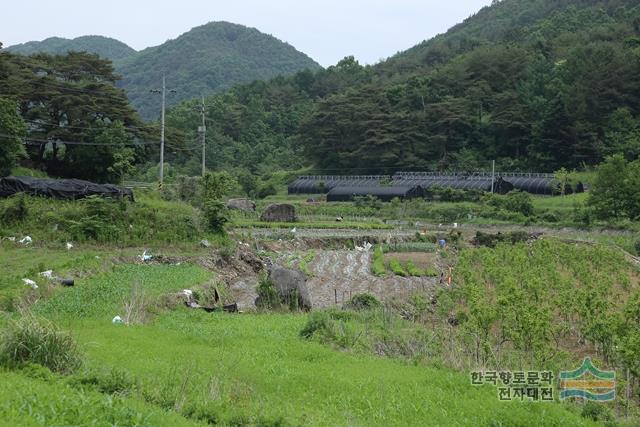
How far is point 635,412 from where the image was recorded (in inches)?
413

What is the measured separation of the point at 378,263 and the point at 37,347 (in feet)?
72.4

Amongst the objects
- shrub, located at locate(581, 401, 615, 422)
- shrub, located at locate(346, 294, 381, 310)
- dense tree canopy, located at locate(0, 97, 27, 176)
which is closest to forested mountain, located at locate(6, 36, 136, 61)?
dense tree canopy, located at locate(0, 97, 27, 176)

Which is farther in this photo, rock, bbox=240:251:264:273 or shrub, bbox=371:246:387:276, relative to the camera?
rock, bbox=240:251:264:273

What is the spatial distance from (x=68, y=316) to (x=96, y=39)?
638ft

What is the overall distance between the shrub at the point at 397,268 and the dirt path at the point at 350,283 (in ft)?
1.49

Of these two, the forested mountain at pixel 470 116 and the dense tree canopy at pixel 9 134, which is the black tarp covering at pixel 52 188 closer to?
the dense tree canopy at pixel 9 134

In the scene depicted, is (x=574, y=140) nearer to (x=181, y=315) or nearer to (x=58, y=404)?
(x=181, y=315)

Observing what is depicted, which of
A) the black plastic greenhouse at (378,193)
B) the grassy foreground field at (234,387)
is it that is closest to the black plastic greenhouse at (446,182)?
the black plastic greenhouse at (378,193)

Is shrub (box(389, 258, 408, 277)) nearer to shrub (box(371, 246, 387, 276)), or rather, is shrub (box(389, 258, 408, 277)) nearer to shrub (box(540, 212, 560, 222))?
shrub (box(371, 246, 387, 276))

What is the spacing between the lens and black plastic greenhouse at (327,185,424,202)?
57.5m

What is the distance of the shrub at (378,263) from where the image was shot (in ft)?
92.9

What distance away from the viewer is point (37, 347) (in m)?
9.47

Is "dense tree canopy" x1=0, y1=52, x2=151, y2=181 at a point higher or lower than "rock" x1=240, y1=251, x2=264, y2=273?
higher

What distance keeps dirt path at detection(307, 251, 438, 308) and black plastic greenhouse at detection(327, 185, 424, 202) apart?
2509 centimetres
